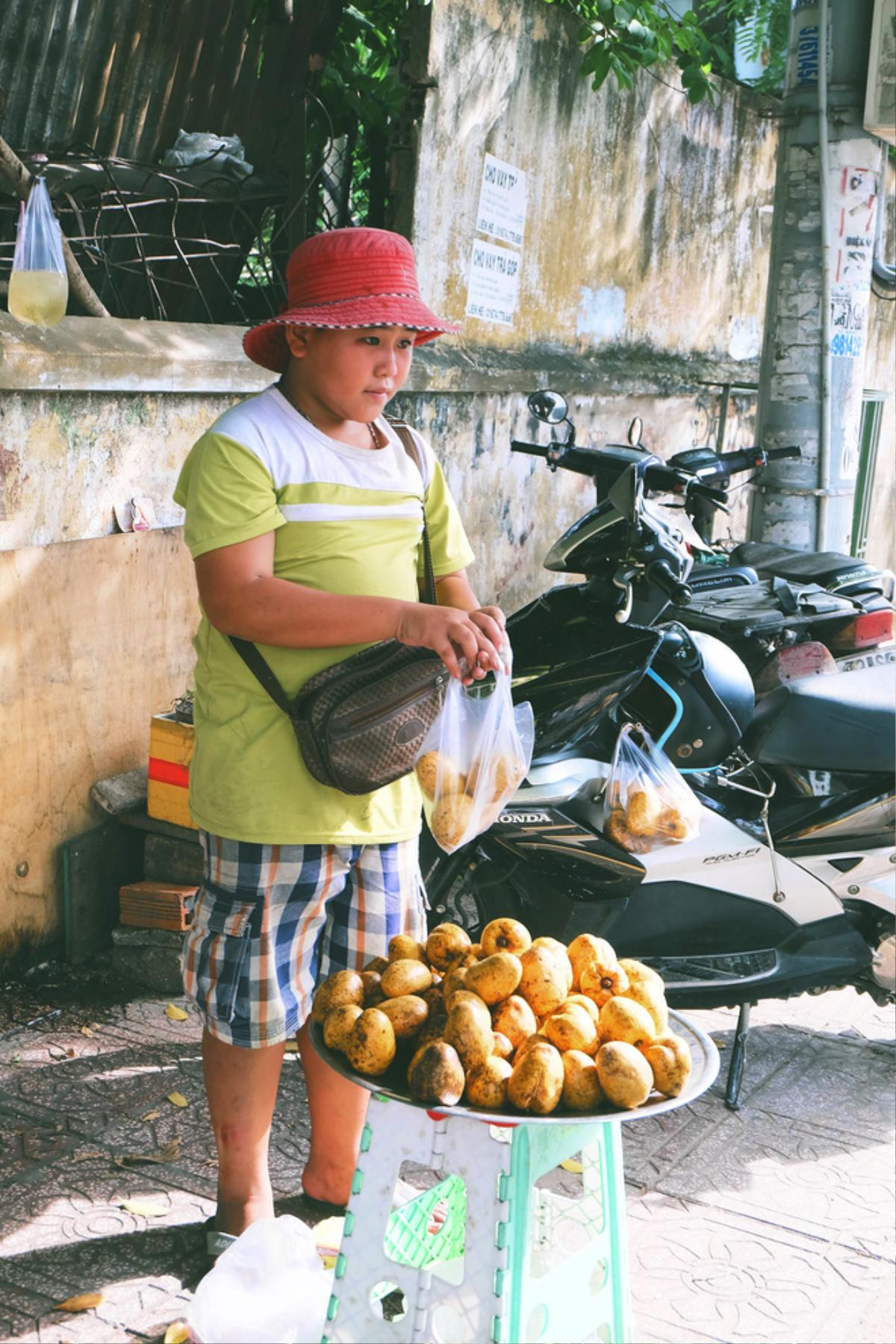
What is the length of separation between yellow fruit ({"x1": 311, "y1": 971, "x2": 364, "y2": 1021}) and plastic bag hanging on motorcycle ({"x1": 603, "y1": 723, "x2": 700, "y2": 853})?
119 cm

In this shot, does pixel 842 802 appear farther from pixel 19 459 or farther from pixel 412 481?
pixel 19 459

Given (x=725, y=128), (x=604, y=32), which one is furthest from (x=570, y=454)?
(x=725, y=128)

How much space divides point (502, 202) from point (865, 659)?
2.85 m

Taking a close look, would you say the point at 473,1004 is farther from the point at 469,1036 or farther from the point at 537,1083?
the point at 537,1083

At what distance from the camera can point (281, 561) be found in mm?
2602

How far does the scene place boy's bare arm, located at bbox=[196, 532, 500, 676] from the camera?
2.45 meters

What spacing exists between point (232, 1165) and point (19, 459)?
209cm

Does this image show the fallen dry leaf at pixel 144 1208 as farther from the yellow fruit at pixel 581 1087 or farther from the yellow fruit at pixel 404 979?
the yellow fruit at pixel 581 1087

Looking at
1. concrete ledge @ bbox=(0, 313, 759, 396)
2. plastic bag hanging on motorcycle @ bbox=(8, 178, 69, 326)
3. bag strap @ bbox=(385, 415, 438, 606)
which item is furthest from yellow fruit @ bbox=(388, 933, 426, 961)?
plastic bag hanging on motorcycle @ bbox=(8, 178, 69, 326)

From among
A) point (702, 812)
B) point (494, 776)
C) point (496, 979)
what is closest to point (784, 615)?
point (702, 812)

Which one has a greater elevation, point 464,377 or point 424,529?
point 464,377

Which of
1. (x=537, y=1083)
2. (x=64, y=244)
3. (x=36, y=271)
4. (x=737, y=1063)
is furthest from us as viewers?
(x=64, y=244)

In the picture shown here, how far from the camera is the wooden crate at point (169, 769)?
4.19 metres

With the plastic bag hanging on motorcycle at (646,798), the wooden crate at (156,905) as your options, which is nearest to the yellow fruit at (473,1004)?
the plastic bag hanging on motorcycle at (646,798)
